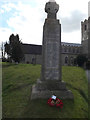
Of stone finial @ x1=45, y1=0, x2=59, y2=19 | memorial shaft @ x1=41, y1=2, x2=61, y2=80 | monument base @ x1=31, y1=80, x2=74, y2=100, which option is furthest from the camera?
stone finial @ x1=45, y1=0, x2=59, y2=19

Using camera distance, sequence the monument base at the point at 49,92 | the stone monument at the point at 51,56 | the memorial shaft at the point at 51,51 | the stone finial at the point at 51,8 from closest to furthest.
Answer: the monument base at the point at 49,92
the stone monument at the point at 51,56
the memorial shaft at the point at 51,51
the stone finial at the point at 51,8

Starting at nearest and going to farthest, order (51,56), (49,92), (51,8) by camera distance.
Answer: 1. (49,92)
2. (51,56)
3. (51,8)

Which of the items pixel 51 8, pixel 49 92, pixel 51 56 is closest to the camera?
pixel 49 92

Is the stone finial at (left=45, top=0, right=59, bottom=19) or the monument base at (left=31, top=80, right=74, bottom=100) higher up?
the stone finial at (left=45, top=0, right=59, bottom=19)

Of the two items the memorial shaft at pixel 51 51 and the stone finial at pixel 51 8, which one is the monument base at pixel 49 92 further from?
the stone finial at pixel 51 8

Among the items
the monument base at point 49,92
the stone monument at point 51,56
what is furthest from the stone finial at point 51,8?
the monument base at point 49,92

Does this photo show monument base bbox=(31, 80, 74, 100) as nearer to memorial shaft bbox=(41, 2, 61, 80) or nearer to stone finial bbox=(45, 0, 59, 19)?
memorial shaft bbox=(41, 2, 61, 80)

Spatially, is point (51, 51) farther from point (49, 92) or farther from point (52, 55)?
point (49, 92)

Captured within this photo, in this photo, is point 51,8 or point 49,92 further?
point 51,8

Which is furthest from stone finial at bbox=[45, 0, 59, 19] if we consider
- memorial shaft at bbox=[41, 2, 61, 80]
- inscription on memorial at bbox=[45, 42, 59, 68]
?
inscription on memorial at bbox=[45, 42, 59, 68]

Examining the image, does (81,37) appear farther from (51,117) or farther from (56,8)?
(51,117)

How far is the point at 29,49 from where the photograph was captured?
4959 cm

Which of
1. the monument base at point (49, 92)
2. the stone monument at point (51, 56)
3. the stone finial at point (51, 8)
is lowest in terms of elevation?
the monument base at point (49, 92)

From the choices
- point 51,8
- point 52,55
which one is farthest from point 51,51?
point 51,8
